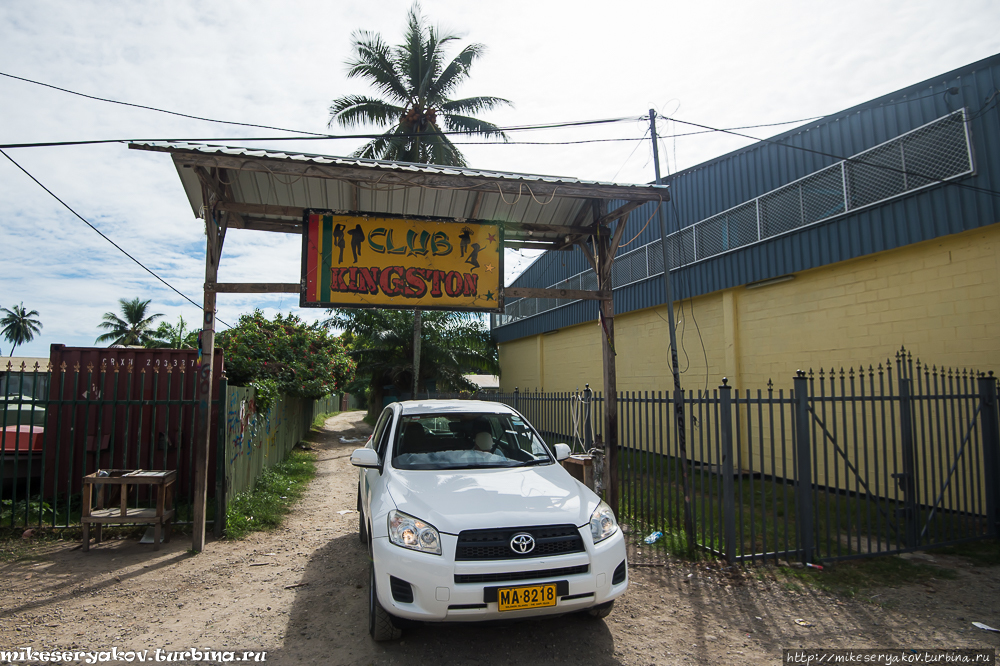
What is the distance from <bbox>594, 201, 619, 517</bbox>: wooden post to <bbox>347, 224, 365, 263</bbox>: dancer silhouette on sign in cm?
297

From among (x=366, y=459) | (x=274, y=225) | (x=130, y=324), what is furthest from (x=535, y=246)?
(x=130, y=324)

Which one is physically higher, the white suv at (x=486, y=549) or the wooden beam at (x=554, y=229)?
the wooden beam at (x=554, y=229)

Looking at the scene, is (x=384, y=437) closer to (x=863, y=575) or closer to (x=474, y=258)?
(x=474, y=258)

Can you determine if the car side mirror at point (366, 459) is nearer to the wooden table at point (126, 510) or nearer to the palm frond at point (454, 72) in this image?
the wooden table at point (126, 510)

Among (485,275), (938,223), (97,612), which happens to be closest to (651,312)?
(938,223)

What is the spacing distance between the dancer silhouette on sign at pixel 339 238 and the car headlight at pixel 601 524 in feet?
13.6

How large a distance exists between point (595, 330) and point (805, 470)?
33.1 feet

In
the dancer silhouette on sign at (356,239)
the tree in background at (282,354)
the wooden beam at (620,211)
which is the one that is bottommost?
the tree in background at (282,354)

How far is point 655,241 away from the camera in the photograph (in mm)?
13094

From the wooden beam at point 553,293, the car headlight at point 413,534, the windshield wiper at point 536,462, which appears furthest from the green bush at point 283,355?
the car headlight at point 413,534

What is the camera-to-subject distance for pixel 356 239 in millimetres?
6527

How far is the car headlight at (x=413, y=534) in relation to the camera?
352cm

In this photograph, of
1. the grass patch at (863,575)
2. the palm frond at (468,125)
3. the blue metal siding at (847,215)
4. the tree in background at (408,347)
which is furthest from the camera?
the tree in background at (408,347)

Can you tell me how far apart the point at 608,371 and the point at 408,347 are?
16.6m
